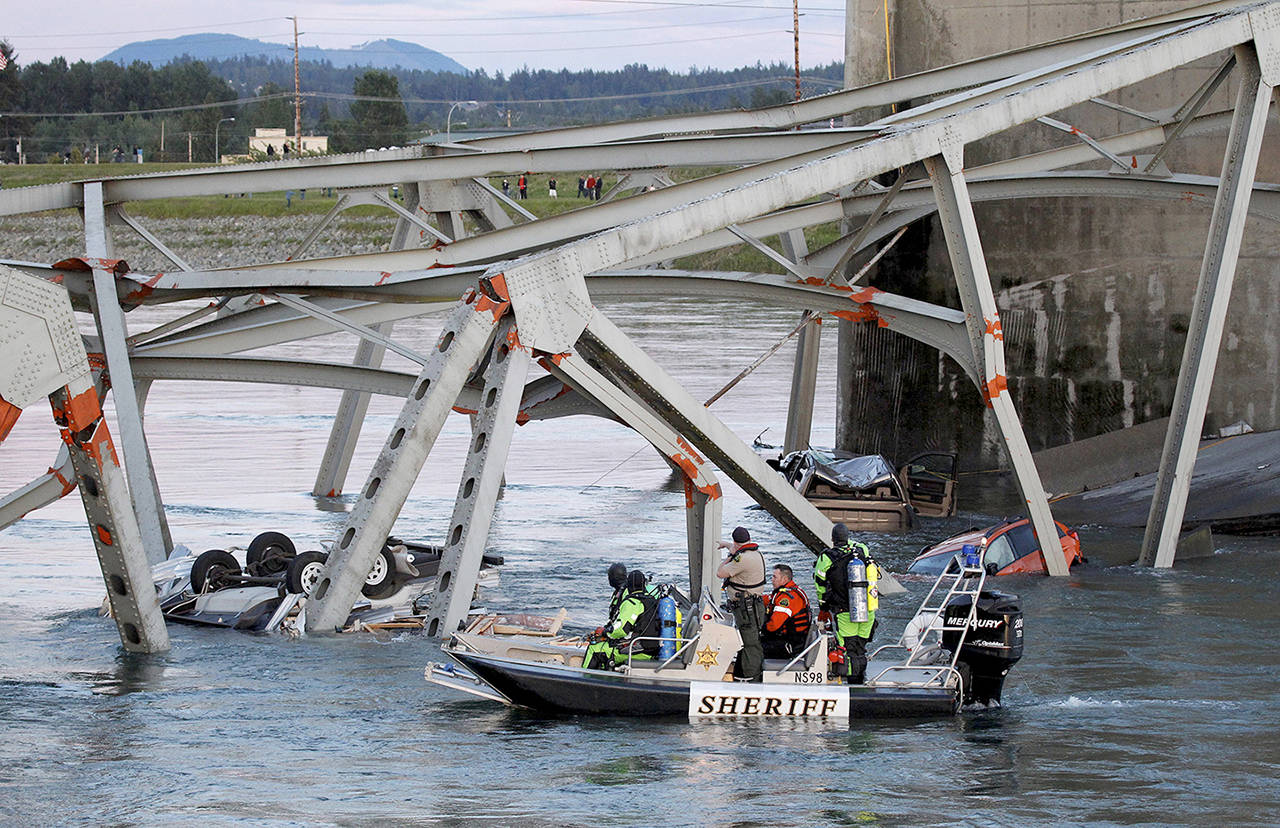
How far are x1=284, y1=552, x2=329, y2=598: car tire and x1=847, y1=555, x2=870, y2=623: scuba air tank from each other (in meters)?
7.01

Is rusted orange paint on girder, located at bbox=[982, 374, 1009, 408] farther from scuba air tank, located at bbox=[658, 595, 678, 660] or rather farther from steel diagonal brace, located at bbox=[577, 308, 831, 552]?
scuba air tank, located at bbox=[658, 595, 678, 660]

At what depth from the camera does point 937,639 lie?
17047 millimetres

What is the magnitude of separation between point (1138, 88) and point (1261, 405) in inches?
266

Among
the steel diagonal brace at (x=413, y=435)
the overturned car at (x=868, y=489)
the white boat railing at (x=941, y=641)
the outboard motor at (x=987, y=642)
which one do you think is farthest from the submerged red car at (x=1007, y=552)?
the steel diagonal brace at (x=413, y=435)

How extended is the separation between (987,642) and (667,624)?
3.12 m

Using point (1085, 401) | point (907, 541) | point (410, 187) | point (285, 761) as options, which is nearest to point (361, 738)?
point (285, 761)

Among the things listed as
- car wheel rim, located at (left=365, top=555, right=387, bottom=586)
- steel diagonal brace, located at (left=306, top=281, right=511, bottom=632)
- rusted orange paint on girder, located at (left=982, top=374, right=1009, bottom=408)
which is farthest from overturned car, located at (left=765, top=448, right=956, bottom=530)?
steel diagonal brace, located at (left=306, top=281, right=511, bottom=632)

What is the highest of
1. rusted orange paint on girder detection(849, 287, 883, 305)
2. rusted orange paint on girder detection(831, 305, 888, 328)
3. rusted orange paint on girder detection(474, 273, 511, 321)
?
rusted orange paint on girder detection(849, 287, 883, 305)

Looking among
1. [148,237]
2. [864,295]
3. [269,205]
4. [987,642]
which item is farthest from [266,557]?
[269,205]

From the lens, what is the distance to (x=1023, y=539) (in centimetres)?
2341

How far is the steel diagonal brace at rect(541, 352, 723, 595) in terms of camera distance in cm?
1803

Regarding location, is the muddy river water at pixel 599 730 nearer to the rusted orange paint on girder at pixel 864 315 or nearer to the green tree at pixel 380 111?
the rusted orange paint on girder at pixel 864 315

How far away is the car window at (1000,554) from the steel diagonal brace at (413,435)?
909cm

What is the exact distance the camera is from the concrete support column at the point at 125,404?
2070cm
